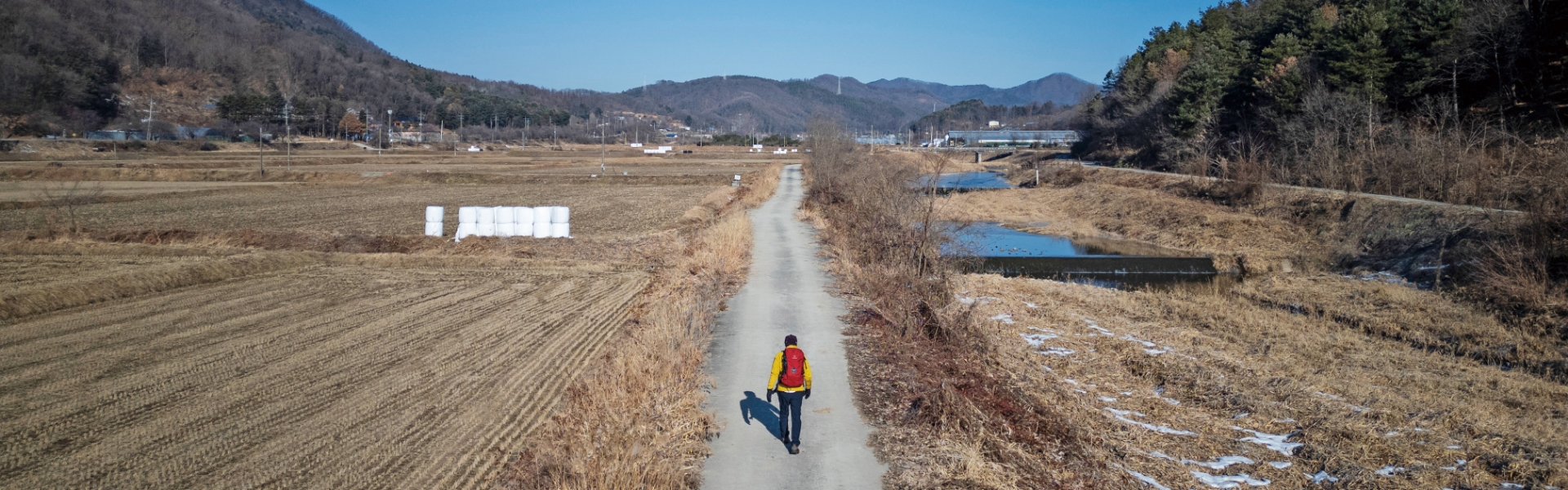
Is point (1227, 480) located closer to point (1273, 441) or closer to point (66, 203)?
point (1273, 441)

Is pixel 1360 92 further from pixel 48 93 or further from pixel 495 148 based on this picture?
pixel 48 93

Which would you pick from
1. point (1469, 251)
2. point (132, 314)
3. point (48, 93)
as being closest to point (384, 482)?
point (132, 314)

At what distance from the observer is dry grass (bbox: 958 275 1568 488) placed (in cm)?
927

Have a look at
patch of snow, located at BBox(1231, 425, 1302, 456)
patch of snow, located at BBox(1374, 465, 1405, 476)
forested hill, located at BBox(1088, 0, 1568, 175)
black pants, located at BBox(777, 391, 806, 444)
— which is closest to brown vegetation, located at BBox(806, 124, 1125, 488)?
black pants, located at BBox(777, 391, 806, 444)

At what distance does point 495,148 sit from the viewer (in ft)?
430

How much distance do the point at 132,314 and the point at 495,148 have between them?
122 meters

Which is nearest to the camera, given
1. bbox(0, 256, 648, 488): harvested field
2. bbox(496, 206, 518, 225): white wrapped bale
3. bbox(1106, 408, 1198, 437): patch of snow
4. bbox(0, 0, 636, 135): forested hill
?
bbox(0, 256, 648, 488): harvested field

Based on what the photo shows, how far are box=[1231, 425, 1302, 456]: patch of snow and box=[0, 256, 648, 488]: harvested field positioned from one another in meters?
8.55

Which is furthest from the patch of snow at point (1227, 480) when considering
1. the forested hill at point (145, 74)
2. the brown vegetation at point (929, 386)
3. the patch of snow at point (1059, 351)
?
the forested hill at point (145, 74)

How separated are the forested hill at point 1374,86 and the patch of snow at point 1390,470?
85.4 feet

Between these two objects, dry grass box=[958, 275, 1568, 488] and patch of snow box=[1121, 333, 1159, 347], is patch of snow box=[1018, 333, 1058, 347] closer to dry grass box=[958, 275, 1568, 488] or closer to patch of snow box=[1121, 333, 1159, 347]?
dry grass box=[958, 275, 1568, 488]

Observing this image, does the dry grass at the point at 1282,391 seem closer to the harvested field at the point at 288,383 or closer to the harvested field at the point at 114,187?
the harvested field at the point at 288,383

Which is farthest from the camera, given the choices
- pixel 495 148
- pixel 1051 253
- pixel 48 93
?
pixel 495 148

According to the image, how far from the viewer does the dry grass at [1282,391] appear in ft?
30.4
